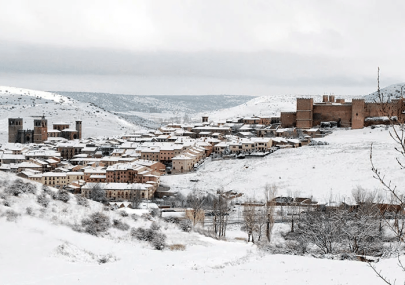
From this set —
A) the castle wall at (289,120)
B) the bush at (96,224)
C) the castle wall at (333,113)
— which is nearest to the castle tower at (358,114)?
the castle wall at (333,113)

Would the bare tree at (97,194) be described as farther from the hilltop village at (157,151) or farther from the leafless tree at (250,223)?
the leafless tree at (250,223)

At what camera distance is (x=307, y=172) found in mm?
40531

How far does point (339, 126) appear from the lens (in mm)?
61844

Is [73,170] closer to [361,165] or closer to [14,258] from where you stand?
[361,165]

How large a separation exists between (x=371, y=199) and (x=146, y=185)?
18.4 meters

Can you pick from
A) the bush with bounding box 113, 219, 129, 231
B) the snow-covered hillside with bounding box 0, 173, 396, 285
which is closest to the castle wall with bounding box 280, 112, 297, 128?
the snow-covered hillside with bounding box 0, 173, 396, 285

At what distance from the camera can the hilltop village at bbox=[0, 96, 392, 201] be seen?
44.3 meters

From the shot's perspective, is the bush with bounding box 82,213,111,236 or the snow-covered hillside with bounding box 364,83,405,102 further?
the bush with bounding box 82,213,111,236

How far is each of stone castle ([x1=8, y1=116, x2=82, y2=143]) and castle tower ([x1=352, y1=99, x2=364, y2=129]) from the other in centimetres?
4552

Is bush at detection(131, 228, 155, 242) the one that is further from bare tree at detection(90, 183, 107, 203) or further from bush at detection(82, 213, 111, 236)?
bare tree at detection(90, 183, 107, 203)

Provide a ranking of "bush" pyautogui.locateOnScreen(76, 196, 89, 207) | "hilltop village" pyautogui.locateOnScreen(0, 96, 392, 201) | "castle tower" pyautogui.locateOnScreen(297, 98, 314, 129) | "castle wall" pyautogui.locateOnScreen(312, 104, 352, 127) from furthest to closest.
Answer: "castle tower" pyautogui.locateOnScreen(297, 98, 314, 129)
"castle wall" pyautogui.locateOnScreen(312, 104, 352, 127)
"hilltop village" pyautogui.locateOnScreen(0, 96, 392, 201)
"bush" pyautogui.locateOnScreen(76, 196, 89, 207)

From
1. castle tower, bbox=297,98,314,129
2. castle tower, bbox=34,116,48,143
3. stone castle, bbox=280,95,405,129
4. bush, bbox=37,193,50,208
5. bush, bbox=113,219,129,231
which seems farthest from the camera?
castle tower, bbox=34,116,48,143

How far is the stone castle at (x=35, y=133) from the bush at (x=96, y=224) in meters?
60.5

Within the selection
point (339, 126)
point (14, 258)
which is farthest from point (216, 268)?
point (339, 126)
